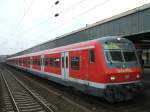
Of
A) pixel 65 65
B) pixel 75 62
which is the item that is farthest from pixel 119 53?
pixel 65 65

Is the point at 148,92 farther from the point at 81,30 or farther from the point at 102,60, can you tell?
the point at 81,30

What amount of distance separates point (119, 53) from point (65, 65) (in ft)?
16.1

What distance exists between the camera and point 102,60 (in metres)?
11.3

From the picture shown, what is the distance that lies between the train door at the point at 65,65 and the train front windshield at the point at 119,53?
4444 millimetres

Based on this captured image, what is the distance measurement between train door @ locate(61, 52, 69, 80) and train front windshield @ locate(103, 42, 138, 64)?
4.44 m

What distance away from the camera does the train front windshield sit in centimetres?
1159

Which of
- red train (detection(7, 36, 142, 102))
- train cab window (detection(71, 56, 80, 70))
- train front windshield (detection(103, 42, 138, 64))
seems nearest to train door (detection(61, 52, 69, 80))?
train cab window (detection(71, 56, 80, 70))

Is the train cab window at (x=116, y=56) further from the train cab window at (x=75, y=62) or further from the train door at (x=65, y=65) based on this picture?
the train door at (x=65, y=65)

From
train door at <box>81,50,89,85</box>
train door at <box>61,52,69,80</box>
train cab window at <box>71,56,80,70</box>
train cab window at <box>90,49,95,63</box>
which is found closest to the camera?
train cab window at <box>90,49,95,63</box>

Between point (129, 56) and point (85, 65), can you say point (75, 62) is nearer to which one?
point (85, 65)

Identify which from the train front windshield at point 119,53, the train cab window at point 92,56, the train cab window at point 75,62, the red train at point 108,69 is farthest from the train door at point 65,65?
the train front windshield at point 119,53

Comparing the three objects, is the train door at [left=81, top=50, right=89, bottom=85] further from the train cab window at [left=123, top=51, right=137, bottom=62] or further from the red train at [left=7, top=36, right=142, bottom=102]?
the train cab window at [left=123, top=51, right=137, bottom=62]

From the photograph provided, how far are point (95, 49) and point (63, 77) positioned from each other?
5160 mm

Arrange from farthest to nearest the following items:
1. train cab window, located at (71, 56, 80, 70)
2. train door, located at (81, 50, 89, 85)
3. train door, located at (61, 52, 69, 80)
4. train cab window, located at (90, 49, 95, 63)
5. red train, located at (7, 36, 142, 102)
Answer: train door, located at (61, 52, 69, 80) → train cab window, located at (71, 56, 80, 70) → train door, located at (81, 50, 89, 85) → train cab window, located at (90, 49, 95, 63) → red train, located at (7, 36, 142, 102)
